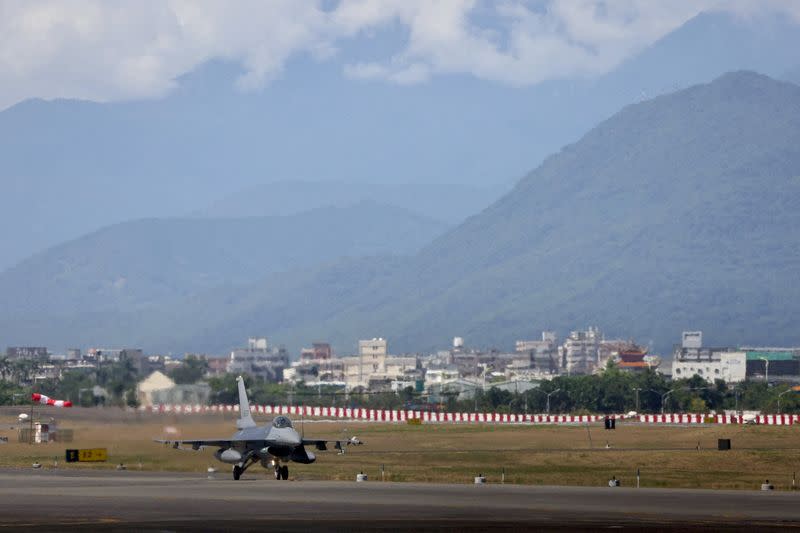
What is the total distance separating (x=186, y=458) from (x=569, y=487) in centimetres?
2659

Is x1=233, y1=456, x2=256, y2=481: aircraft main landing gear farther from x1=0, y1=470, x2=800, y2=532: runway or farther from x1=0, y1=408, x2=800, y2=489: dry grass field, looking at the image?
x1=0, y1=408, x2=800, y2=489: dry grass field

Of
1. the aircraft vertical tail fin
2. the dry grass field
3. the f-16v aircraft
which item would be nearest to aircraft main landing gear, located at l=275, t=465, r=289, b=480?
the f-16v aircraft

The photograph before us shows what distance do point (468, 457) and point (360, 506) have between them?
4585cm

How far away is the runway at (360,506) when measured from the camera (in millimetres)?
65312

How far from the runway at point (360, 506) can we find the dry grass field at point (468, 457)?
8647mm

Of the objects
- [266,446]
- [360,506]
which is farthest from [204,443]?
[360,506]

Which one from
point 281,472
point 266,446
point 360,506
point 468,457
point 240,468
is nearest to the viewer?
point 360,506

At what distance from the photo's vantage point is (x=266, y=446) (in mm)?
95438

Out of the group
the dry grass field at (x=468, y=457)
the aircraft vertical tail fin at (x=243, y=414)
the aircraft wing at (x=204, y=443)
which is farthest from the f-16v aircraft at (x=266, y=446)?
the dry grass field at (x=468, y=457)

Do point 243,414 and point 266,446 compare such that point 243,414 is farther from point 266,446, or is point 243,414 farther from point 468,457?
point 468,457

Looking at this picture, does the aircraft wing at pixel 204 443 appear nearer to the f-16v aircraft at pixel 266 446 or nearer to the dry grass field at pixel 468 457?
the f-16v aircraft at pixel 266 446

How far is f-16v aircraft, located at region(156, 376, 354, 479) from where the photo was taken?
95000 mm

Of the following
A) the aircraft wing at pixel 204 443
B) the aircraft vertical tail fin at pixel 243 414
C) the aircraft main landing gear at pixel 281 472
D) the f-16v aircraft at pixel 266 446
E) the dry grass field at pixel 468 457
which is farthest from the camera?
the dry grass field at pixel 468 457

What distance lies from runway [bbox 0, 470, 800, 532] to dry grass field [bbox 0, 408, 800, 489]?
8647 millimetres
